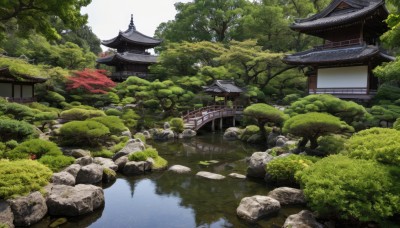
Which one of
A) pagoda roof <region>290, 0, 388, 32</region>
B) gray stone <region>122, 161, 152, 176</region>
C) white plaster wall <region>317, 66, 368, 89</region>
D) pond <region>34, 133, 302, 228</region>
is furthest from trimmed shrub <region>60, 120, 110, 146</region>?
pagoda roof <region>290, 0, 388, 32</region>

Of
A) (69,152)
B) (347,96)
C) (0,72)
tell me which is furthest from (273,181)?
(0,72)

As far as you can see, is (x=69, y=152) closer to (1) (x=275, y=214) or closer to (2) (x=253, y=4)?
(1) (x=275, y=214)

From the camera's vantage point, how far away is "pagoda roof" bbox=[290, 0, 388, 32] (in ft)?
68.5

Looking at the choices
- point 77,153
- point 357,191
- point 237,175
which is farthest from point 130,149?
point 357,191

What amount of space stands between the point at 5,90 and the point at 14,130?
14.8m

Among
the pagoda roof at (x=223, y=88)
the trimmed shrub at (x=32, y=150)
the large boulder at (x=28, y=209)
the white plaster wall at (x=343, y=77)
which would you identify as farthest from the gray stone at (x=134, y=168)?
the white plaster wall at (x=343, y=77)

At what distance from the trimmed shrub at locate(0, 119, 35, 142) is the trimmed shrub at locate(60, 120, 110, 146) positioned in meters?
2.08

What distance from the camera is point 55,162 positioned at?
11.1 metres

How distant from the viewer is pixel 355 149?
8.19m

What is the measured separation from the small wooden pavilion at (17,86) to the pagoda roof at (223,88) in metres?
14.5

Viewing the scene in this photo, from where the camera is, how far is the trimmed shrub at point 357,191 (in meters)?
6.30

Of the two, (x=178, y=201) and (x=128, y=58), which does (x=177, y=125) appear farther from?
(x=128, y=58)

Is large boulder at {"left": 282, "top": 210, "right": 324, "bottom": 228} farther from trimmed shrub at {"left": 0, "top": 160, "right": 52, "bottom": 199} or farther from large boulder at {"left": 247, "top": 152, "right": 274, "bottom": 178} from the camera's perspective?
trimmed shrub at {"left": 0, "top": 160, "right": 52, "bottom": 199}

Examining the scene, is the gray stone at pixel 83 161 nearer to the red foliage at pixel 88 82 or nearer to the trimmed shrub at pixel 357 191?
the trimmed shrub at pixel 357 191
